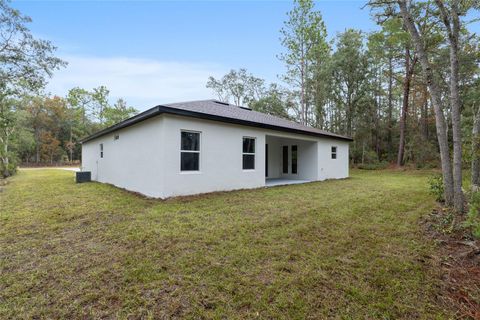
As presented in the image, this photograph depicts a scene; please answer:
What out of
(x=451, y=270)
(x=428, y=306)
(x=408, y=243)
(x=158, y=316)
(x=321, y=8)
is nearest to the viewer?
(x=158, y=316)

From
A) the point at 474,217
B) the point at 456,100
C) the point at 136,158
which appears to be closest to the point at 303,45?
the point at 456,100

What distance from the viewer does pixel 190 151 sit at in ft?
23.2

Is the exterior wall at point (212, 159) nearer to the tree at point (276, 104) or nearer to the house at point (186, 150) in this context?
the house at point (186, 150)

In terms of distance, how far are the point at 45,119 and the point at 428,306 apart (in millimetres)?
49164

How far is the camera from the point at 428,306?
216 cm

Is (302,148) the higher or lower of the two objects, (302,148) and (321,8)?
the lower

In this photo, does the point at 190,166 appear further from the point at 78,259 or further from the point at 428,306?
the point at 428,306

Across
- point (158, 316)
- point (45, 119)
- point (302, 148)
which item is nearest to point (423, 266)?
point (158, 316)

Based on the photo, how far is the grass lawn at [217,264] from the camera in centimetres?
213

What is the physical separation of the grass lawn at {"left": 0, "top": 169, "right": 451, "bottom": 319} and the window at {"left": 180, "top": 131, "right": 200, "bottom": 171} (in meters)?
1.89

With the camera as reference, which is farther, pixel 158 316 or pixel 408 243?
pixel 408 243

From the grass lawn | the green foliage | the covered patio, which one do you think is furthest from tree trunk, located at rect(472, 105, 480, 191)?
the covered patio

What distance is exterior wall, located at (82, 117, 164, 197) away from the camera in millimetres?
6695

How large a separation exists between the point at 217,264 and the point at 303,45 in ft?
67.9
